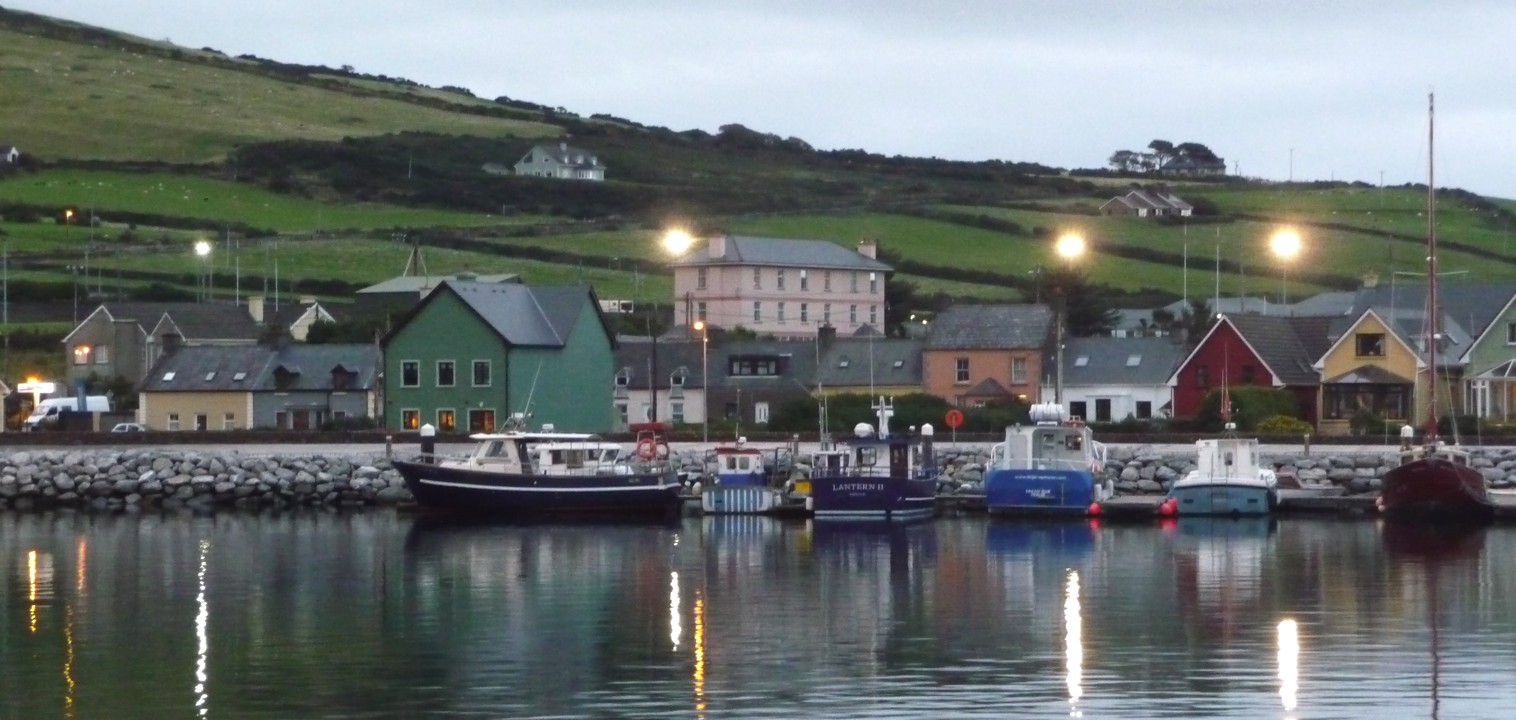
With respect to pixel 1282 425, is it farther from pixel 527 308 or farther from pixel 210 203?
pixel 210 203

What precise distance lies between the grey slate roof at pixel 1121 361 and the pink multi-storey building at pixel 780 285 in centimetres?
2919

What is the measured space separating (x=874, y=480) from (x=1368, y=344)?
2695 centimetres

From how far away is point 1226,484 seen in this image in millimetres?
52250

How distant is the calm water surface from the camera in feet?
83.8

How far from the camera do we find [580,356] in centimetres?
7525

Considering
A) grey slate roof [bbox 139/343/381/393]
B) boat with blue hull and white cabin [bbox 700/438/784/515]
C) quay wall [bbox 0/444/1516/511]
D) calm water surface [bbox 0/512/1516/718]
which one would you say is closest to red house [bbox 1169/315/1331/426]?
quay wall [bbox 0/444/1516/511]

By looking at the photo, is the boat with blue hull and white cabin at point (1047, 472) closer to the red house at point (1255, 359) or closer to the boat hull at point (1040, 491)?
the boat hull at point (1040, 491)

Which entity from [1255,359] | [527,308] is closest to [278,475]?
[527,308]

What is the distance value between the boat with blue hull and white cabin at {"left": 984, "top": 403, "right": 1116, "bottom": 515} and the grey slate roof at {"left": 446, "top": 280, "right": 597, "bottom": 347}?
2225cm

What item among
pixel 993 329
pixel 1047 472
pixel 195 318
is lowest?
pixel 1047 472

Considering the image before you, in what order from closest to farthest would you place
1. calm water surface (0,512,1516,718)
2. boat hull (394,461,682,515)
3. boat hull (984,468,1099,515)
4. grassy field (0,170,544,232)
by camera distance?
calm water surface (0,512,1516,718) < boat hull (984,468,1099,515) < boat hull (394,461,682,515) < grassy field (0,170,544,232)

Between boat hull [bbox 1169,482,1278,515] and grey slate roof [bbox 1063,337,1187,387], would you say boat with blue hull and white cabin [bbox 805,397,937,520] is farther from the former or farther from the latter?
grey slate roof [bbox 1063,337,1187,387]

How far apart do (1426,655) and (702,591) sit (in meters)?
12.5

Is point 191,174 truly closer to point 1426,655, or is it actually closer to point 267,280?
point 267,280
